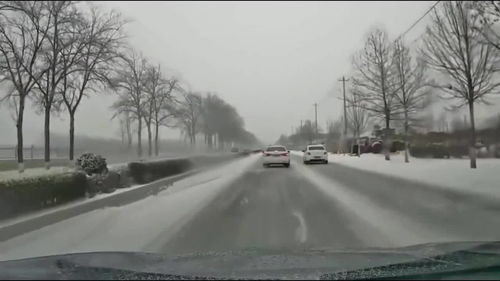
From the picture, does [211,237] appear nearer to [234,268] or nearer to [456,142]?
[234,268]

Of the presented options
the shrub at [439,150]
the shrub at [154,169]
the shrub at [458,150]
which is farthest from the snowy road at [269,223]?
the shrub at [439,150]

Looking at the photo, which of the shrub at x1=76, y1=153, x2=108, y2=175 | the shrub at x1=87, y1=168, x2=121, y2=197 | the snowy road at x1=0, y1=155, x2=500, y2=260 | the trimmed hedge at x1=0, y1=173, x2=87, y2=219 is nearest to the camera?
the snowy road at x1=0, y1=155, x2=500, y2=260

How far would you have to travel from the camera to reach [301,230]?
9781 mm

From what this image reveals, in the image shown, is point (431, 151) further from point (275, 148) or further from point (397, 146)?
point (397, 146)

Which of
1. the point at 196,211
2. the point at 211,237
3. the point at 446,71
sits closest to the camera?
the point at 211,237

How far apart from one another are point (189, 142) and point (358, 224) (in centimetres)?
5693

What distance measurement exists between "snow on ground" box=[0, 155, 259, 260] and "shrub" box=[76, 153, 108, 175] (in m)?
1.94

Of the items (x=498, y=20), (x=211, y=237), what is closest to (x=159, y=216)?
(x=211, y=237)

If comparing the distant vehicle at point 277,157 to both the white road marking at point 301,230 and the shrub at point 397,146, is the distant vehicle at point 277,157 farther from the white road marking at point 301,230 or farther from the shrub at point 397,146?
the white road marking at point 301,230

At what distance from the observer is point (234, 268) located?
4.76 metres

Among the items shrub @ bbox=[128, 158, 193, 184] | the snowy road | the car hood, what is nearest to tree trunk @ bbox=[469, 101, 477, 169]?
the snowy road

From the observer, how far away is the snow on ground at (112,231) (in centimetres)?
840

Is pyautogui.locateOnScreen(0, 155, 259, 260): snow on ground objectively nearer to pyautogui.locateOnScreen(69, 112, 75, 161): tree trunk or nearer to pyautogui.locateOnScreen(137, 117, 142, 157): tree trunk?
pyautogui.locateOnScreen(69, 112, 75, 161): tree trunk

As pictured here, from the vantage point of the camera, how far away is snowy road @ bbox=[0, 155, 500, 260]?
28.1ft
